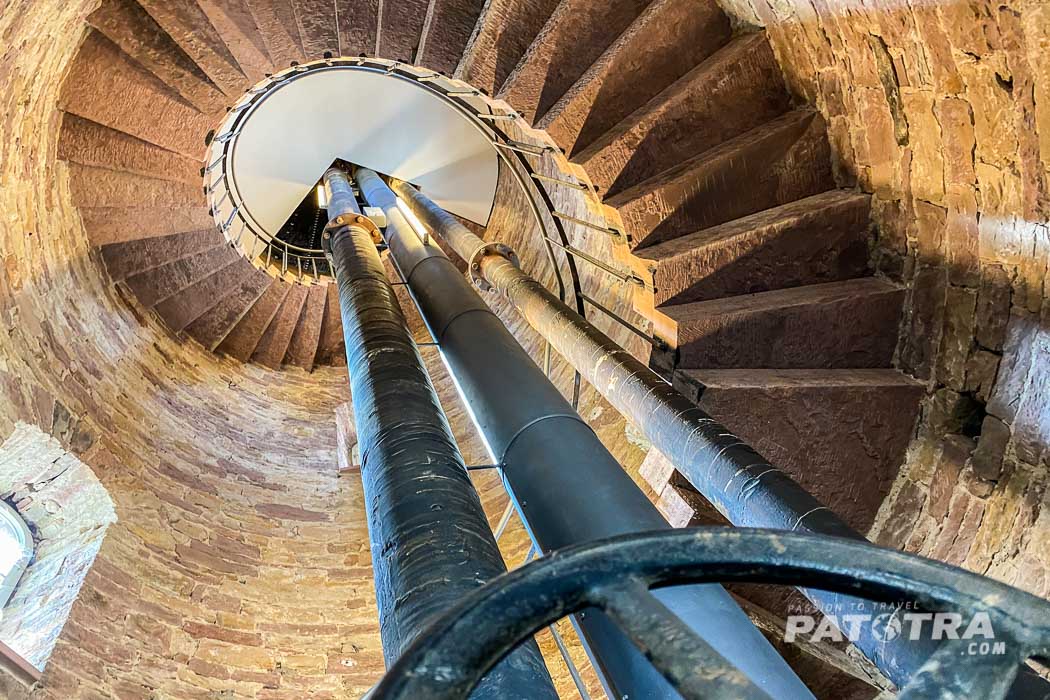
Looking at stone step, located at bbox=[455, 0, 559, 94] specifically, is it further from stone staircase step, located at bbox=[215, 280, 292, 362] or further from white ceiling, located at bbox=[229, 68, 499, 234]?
stone staircase step, located at bbox=[215, 280, 292, 362]

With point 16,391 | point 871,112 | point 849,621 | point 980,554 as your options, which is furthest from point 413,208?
point 849,621

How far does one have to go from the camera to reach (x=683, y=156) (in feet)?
15.0

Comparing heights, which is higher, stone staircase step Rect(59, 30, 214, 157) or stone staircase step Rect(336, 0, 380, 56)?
stone staircase step Rect(336, 0, 380, 56)

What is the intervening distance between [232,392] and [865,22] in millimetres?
6233

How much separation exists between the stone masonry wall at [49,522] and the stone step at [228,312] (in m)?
2.82

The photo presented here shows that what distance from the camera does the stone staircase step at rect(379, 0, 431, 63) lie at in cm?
491

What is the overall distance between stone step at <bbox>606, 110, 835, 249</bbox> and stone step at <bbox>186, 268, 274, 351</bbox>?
4961 mm

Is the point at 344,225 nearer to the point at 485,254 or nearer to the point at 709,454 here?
the point at 485,254

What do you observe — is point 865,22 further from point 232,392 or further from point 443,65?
point 232,392

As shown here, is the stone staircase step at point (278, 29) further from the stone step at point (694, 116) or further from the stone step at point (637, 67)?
the stone step at point (694, 116)

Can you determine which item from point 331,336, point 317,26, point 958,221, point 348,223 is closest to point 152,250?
point 331,336

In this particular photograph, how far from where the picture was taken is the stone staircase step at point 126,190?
20.6 feet

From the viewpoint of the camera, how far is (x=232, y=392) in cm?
761

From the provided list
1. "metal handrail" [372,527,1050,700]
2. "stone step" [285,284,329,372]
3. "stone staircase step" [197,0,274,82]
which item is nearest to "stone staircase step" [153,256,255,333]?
"stone step" [285,284,329,372]
